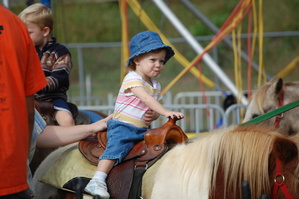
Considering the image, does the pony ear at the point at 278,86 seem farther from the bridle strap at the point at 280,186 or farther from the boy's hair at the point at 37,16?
the bridle strap at the point at 280,186

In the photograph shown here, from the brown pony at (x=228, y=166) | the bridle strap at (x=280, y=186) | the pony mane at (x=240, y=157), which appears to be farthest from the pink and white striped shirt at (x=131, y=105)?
the bridle strap at (x=280, y=186)

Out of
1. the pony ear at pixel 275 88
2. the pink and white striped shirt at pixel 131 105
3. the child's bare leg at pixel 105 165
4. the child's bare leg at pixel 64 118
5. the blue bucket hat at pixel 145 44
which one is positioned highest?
the blue bucket hat at pixel 145 44

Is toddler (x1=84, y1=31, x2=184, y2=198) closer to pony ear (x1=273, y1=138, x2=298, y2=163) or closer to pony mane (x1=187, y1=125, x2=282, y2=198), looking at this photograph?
pony mane (x1=187, y1=125, x2=282, y2=198)

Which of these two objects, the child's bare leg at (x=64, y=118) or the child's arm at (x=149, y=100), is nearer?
the child's arm at (x=149, y=100)

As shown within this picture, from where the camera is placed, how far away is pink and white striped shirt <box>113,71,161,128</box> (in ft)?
11.7

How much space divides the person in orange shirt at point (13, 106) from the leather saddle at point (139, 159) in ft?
2.66

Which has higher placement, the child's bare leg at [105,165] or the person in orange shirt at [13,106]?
the person in orange shirt at [13,106]

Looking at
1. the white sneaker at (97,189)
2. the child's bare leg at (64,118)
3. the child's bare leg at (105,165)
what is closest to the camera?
the white sneaker at (97,189)

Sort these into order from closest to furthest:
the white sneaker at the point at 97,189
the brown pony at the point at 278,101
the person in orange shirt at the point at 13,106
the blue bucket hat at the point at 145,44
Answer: the person in orange shirt at the point at 13,106 → the white sneaker at the point at 97,189 → the blue bucket hat at the point at 145,44 → the brown pony at the point at 278,101

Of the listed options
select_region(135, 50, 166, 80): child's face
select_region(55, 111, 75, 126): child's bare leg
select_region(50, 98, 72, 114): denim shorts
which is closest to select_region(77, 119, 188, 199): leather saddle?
select_region(135, 50, 166, 80): child's face

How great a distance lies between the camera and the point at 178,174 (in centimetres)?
308

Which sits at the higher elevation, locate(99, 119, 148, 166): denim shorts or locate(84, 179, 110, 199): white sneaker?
locate(99, 119, 148, 166): denim shorts

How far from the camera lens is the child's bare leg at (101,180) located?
329 cm

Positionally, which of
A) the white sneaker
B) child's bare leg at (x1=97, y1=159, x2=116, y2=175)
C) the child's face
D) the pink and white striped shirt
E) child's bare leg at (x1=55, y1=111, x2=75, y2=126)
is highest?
the child's face
